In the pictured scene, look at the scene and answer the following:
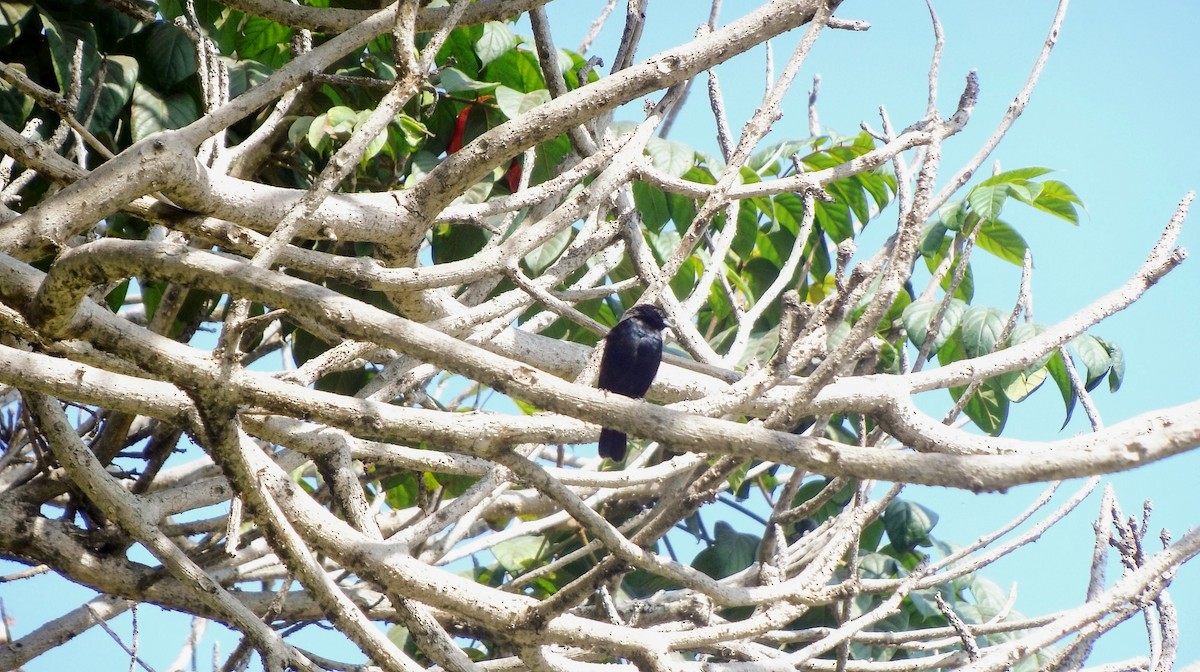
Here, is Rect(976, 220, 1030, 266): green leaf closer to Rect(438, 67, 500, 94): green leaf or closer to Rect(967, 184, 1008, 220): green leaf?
Rect(967, 184, 1008, 220): green leaf

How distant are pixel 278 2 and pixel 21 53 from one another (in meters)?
1.25

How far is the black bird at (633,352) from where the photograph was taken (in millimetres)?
4254

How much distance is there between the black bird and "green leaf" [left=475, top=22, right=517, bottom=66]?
1.10m

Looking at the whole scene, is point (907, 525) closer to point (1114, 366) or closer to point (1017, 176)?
point (1114, 366)

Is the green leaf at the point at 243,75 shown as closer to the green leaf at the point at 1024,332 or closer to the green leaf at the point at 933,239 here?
the green leaf at the point at 933,239

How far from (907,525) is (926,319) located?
3.49 feet

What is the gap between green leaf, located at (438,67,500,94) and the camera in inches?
164

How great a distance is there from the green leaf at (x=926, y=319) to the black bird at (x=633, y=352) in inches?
36.0

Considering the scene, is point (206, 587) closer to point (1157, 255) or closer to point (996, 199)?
point (1157, 255)

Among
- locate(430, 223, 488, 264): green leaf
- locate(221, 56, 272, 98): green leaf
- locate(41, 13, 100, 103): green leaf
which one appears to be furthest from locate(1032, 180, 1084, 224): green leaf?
locate(41, 13, 100, 103): green leaf

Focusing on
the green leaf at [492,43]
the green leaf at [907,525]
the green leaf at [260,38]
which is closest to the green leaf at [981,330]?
the green leaf at [907,525]

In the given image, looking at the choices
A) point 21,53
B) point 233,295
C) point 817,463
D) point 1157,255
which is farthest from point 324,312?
point 21,53

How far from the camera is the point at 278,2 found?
3.52 m

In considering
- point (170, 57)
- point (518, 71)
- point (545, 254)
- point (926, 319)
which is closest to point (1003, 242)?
point (926, 319)
